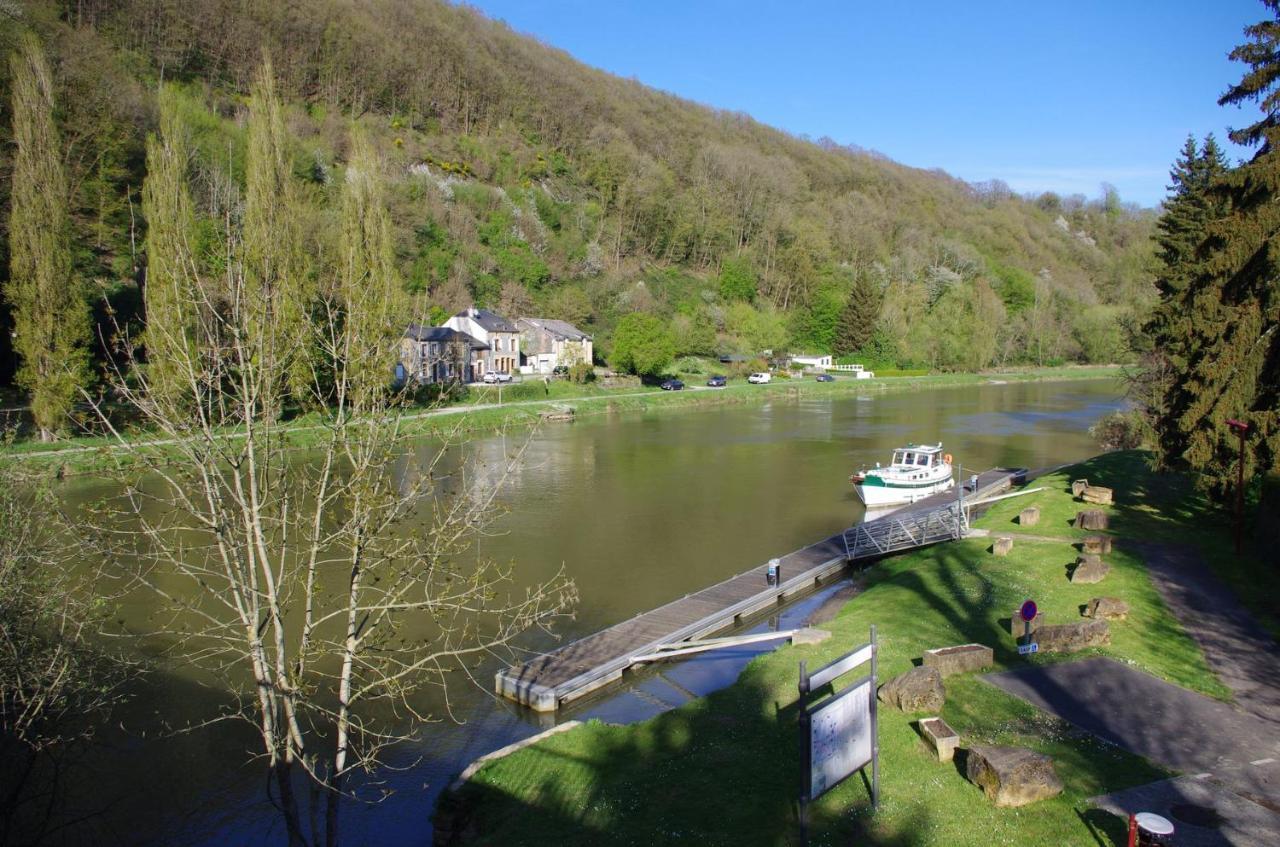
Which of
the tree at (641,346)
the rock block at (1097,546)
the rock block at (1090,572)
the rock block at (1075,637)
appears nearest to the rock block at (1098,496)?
the rock block at (1097,546)

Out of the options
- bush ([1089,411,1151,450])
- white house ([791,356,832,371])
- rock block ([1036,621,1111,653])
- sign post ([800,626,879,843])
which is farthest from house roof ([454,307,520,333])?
sign post ([800,626,879,843])

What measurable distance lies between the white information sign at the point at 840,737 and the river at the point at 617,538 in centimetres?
395

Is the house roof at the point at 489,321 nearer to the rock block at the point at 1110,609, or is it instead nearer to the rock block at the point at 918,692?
the rock block at the point at 1110,609

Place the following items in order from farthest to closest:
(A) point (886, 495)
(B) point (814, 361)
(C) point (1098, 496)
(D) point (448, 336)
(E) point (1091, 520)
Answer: (B) point (814, 361), (D) point (448, 336), (A) point (886, 495), (C) point (1098, 496), (E) point (1091, 520)

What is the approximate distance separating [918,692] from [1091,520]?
1259 cm

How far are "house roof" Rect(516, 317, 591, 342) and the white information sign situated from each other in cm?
6102

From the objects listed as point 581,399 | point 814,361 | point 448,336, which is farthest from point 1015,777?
point 814,361

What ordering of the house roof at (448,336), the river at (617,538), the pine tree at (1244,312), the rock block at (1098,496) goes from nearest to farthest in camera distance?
the river at (617,538)
the pine tree at (1244,312)
the rock block at (1098,496)
the house roof at (448,336)

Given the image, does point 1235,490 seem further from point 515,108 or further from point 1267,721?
point 515,108

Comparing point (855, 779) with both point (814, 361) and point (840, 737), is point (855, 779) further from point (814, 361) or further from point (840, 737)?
point (814, 361)

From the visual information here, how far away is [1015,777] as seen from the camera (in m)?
8.50

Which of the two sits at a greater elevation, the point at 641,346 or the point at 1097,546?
the point at 641,346

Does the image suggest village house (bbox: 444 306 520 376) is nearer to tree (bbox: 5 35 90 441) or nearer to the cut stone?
tree (bbox: 5 35 90 441)

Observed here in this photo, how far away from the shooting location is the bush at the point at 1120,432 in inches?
1427
